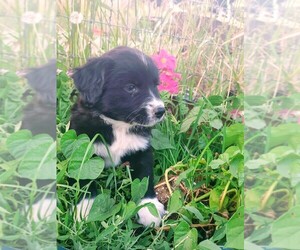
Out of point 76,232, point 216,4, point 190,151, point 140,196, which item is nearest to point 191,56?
point 216,4

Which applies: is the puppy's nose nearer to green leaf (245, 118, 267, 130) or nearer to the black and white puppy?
the black and white puppy

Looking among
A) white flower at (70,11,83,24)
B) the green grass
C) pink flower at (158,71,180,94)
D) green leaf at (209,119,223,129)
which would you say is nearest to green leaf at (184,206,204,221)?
the green grass

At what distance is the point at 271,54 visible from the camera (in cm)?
220

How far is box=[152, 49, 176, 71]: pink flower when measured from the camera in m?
2.43

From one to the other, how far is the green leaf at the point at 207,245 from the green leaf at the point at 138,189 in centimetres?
30

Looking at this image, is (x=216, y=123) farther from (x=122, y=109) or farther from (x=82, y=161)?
(x=82, y=161)

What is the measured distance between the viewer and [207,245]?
2.39 meters

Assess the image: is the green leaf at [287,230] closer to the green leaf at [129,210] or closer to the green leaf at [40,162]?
the green leaf at [129,210]

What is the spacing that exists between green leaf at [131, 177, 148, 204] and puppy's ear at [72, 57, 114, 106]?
14.1 inches

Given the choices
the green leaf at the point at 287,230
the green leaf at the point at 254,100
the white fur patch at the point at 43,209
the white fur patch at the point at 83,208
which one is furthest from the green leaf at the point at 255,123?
the white fur patch at the point at 43,209

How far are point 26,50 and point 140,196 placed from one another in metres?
0.72

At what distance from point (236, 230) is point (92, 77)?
0.80 metres

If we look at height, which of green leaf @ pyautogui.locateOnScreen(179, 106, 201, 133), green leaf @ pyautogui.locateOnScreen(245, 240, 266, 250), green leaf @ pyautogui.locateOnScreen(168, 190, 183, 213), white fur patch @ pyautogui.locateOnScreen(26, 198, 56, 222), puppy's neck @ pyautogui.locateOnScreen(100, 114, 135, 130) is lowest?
white fur patch @ pyautogui.locateOnScreen(26, 198, 56, 222)

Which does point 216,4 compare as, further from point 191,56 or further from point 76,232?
point 76,232
